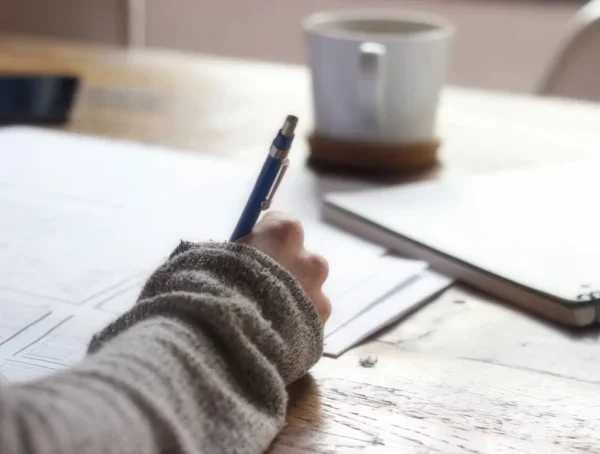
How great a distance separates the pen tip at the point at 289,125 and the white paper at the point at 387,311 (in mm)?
122

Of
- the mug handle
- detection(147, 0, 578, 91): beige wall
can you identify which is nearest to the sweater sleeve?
the mug handle

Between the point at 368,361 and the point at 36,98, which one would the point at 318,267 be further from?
the point at 36,98

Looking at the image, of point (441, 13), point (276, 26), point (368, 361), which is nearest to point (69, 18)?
point (276, 26)

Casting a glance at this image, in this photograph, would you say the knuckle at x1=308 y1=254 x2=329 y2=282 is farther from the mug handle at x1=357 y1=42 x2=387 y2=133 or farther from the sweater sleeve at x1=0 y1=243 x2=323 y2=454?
the mug handle at x1=357 y1=42 x2=387 y2=133

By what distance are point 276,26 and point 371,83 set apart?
1.47m

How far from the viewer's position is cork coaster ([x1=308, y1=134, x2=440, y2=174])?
0.81 metres

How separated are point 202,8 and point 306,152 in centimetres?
148

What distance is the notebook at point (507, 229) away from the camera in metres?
0.53

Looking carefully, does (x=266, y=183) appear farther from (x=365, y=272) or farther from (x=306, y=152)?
(x=306, y=152)

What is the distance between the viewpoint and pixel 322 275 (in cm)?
47

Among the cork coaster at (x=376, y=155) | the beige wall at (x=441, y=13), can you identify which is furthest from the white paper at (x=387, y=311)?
the beige wall at (x=441, y=13)

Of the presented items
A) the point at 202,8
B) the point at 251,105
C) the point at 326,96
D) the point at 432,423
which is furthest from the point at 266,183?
the point at 202,8

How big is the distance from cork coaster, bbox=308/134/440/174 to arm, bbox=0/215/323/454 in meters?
0.40

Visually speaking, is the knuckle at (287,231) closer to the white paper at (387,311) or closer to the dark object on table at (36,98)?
the white paper at (387,311)
